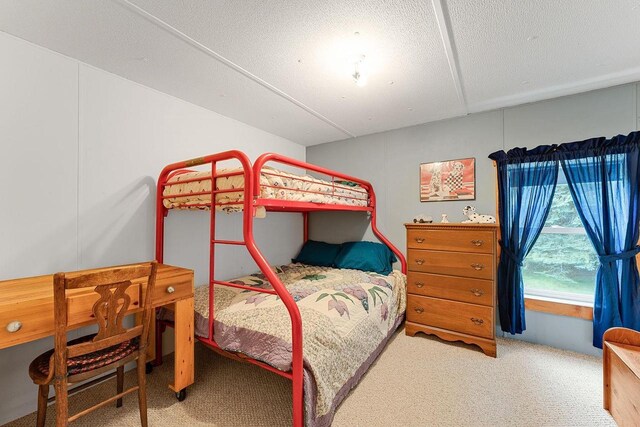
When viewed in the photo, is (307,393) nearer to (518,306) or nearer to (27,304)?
(27,304)

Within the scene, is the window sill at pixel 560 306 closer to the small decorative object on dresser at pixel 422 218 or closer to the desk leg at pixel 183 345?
the small decorative object on dresser at pixel 422 218

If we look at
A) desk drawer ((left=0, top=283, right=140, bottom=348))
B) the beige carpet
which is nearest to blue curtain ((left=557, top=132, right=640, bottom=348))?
the beige carpet

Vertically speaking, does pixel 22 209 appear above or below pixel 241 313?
above

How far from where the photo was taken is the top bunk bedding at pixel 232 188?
1.74 meters

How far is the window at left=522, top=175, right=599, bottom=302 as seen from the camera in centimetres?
239

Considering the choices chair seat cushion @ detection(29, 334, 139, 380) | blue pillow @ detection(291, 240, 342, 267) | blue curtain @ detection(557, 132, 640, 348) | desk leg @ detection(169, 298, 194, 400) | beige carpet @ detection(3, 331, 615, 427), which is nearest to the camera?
chair seat cushion @ detection(29, 334, 139, 380)

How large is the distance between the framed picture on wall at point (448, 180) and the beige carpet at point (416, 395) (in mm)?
1578

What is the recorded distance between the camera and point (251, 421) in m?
1.55

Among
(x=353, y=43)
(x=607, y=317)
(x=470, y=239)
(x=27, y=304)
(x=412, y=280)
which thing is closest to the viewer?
(x=27, y=304)

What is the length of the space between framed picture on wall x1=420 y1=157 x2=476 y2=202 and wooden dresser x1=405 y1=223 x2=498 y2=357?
60 centimetres

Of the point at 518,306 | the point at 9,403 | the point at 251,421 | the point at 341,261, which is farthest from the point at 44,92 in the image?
the point at 518,306

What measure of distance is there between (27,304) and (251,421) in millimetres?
1301

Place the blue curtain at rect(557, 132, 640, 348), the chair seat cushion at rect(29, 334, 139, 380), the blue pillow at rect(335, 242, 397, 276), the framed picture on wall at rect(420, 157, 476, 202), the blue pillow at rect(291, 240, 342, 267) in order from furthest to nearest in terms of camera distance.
Answer: 1. the blue pillow at rect(291, 240, 342, 267)
2. the blue pillow at rect(335, 242, 397, 276)
3. the framed picture on wall at rect(420, 157, 476, 202)
4. the blue curtain at rect(557, 132, 640, 348)
5. the chair seat cushion at rect(29, 334, 139, 380)

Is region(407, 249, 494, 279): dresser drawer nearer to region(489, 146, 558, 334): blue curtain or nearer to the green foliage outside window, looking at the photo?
region(489, 146, 558, 334): blue curtain
